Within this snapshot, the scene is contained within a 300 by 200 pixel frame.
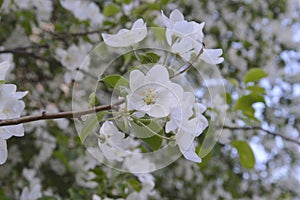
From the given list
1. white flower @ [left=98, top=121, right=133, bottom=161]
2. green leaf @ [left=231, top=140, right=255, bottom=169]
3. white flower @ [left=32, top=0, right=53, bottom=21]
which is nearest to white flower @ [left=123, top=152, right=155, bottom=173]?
white flower @ [left=98, top=121, right=133, bottom=161]

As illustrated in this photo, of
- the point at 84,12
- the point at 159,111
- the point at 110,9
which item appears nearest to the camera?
the point at 159,111

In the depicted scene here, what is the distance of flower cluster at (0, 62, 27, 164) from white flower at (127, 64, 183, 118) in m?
0.18

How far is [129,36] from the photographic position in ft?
2.22

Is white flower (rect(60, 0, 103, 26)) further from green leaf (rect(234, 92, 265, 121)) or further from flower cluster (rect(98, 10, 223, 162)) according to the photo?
Answer: flower cluster (rect(98, 10, 223, 162))

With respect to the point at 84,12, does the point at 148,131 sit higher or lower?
higher

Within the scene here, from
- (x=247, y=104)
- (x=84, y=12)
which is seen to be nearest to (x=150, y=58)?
(x=247, y=104)

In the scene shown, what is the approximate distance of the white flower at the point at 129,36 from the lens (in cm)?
67

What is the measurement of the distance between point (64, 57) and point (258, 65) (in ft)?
5.09

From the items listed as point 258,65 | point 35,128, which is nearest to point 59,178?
point 35,128

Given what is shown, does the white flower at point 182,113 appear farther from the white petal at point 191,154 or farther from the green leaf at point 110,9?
the green leaf at point 110,9

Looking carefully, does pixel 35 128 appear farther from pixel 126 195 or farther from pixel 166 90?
pixel 166 90

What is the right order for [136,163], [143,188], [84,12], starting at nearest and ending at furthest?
[136,163] < [143,188] < [84,12]

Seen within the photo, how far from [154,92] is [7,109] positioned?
22cm

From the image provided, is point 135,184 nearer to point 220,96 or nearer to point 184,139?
point 220,96
